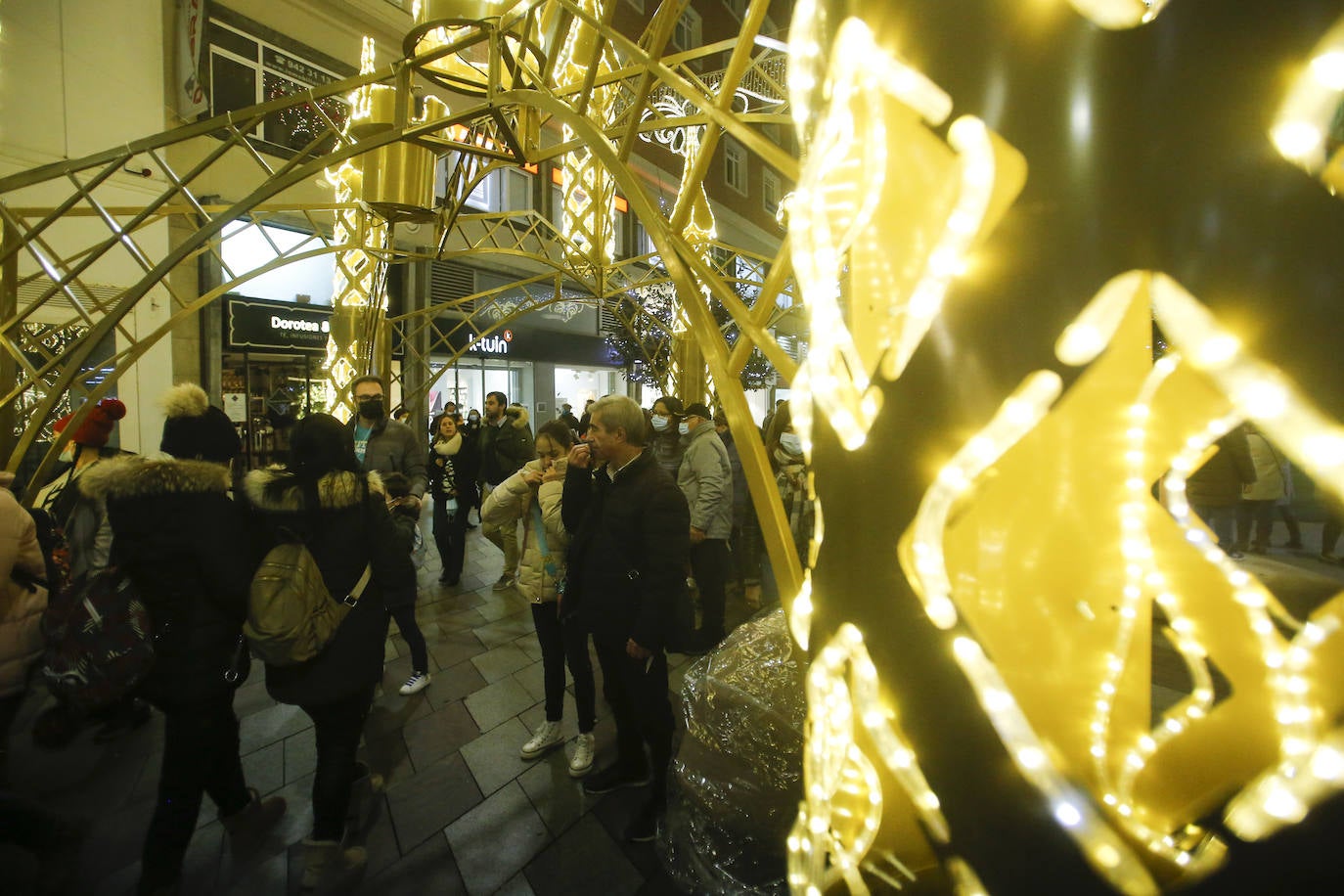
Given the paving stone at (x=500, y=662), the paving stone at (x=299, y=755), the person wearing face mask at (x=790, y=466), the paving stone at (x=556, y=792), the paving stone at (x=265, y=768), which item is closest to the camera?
the paving stone at (x=556, y=792)

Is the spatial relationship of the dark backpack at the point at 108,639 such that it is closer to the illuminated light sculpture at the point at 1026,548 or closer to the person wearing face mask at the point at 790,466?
the illuminated light sculpture at the point at 1026,548

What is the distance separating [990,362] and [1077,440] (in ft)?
0.44

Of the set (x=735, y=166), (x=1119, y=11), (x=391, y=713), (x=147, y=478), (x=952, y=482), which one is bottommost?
(x=391, y=713)

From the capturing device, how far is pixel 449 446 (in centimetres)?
629

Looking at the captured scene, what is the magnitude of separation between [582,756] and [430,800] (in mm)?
705

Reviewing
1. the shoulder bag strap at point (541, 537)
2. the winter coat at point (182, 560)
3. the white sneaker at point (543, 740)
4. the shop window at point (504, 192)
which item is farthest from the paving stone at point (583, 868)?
the shop window at point (504, 192)

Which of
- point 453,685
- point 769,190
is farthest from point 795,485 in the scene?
point 769,190

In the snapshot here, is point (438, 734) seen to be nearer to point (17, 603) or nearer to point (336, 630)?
point (336, 630)

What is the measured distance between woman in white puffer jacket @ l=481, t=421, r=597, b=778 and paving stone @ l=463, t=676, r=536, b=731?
0.37 meters

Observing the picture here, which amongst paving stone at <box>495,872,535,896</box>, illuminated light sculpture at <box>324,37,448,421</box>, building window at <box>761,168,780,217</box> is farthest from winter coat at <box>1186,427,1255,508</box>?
building window at <box>761,168,780,217</box>

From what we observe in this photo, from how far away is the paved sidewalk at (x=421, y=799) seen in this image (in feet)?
7.53

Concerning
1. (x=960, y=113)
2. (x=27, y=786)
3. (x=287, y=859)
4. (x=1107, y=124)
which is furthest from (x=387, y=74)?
(x=27, y=786)

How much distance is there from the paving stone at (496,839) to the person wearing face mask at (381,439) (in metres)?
2.41

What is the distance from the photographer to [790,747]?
204cm
